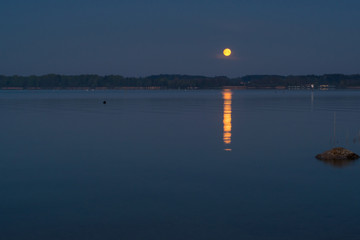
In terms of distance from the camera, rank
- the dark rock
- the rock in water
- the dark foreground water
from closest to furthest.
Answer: the dark foreground water → the dark rock → the rock in water

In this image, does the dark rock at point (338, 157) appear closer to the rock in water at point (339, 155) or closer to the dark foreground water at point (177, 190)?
the rock in water at point (339, 155)

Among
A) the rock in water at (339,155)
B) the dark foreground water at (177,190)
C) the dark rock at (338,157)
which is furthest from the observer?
the rock in water at (339,155)

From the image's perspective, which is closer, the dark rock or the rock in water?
the dark rock

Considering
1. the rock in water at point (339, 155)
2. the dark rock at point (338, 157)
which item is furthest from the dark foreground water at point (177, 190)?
the rock in water at point (339, 155)

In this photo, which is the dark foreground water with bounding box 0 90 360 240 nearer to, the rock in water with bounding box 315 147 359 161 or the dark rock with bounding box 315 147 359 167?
the dark rock with bounding box 315 147 359 167

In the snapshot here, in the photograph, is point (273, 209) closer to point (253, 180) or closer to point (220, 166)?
point (253, 180)

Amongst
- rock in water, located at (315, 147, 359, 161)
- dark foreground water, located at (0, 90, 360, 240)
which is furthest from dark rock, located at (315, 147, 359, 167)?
dark foreground water, located at (0, 90, 360, 240)

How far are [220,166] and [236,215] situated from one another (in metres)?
8.97

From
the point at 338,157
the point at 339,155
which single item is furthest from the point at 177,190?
the point at 339,155

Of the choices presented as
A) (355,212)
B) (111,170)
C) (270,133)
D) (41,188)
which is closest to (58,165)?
(111,170)

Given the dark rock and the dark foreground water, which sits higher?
the dark rock

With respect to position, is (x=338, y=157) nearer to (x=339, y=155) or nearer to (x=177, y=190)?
(x=339, y=155)

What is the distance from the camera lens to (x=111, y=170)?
22.6m

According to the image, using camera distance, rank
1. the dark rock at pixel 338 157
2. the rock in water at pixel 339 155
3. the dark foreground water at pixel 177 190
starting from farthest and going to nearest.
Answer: the rock in water at pixel 339 155 < the dark rock at pixel 338 157 < the dark foreground water at pixel 177 190
